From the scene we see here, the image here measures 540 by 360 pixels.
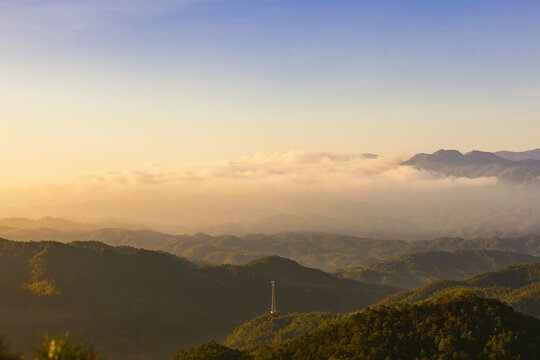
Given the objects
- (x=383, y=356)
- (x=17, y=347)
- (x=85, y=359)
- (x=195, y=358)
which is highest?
(x=85, y=359)

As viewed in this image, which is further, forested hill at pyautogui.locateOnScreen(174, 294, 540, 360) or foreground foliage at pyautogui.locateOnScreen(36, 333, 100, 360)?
forested hill at pyautogui.locateOnScreen(174, 294, 540, 360)

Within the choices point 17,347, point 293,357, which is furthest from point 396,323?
point 17,347

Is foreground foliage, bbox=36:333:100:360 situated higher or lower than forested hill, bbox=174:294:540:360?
higher

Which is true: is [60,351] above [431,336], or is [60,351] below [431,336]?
above

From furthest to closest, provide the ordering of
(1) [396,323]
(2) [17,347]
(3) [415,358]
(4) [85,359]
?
(2) [17,347]
(1) [396,323]
(3) [415,358]
(4) [85,359]

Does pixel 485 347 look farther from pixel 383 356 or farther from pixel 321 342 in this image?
pixel 321 342

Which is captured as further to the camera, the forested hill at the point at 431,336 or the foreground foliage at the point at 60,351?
the forested hill at the point at 431,336

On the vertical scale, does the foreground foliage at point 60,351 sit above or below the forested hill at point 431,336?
above

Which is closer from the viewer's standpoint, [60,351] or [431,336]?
[60,351]
